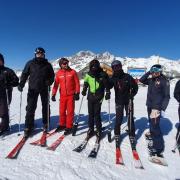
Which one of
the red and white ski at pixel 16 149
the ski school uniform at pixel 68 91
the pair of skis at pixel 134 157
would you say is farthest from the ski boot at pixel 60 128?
the pair of skis at pixel 134 157

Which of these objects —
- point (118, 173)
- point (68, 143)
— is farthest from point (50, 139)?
point (118, 173)

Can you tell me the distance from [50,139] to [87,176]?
2.66 m

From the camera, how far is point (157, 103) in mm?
7223

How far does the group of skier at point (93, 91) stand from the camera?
7.32 metres

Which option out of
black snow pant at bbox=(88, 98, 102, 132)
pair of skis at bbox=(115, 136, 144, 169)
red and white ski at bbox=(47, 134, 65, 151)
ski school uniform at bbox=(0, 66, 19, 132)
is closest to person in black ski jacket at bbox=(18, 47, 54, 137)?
ski school uniform at bbox=(0, 66, 19, 132)

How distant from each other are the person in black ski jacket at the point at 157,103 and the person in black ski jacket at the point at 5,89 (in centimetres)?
466

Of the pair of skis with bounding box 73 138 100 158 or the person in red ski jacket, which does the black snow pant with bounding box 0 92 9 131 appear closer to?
the person in red ski jacket

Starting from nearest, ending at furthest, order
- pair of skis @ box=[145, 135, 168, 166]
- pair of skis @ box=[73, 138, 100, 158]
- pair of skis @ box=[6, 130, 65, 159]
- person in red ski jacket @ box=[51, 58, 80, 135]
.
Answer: pair of skis @ box=[6, 130, 65, 159], pair of skis @ box=[145, 135, 168, 166], pair of skis @ box=[73, 138, 100, 158], person in red ski jacket @ box=[51, 58, 80, 135]

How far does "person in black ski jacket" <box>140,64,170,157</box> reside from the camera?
7062 millimetres

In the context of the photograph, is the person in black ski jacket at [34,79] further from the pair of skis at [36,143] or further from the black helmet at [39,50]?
the pair of skis at [36,143]

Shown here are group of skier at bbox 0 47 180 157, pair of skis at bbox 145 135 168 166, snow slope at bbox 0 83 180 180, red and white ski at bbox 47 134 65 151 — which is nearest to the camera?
snow slope at bbox 0 83 180 180

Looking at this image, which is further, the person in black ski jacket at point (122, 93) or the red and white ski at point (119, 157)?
the person in black ski jacket at point (122, 93)

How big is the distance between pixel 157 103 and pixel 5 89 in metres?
5.08

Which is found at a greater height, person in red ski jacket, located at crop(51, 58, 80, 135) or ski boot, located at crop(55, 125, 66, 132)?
person in red ski jacket, located at crop(51, 58, 80, 135)
